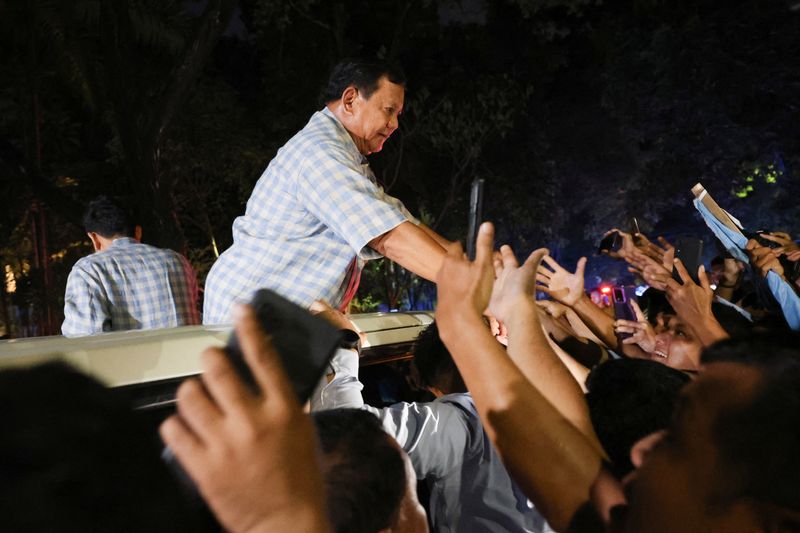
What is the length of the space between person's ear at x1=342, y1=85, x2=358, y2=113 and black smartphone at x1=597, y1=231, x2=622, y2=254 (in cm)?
245

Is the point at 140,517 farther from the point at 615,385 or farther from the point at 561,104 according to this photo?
the point at 561,104

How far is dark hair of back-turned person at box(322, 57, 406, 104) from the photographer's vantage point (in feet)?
8.10

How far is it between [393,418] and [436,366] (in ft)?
2.66

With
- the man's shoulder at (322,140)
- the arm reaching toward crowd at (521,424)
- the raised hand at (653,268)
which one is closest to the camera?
the arm reaching toward crowd at (521,424)

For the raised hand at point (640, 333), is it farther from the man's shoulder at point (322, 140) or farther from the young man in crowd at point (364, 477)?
the young man in crowd at point (364, 477)

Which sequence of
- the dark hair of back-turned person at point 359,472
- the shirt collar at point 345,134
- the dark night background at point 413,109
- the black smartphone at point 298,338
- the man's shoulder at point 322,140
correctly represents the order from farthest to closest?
the dark night background at point 413,109 < the shirt collar at point 345,134 < the man's shoulder at point 322,140 < the dark hair of back-turned person at point 359,472 < the black smartphone at point 298,338

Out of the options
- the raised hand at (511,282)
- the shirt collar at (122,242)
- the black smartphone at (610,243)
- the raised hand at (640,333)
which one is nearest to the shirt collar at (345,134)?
the raised hand at (511,282)

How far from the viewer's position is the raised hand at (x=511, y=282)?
1.70 meters

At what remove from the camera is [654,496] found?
1.29 meters

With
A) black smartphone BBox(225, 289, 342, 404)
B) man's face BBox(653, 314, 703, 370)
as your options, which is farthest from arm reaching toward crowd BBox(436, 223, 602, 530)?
man's face BBox(653, 314, 703, 370)

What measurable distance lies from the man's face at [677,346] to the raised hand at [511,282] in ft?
5.47

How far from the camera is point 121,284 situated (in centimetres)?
371

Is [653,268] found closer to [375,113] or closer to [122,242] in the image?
[375,113]

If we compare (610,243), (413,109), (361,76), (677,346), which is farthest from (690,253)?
(413,109)
